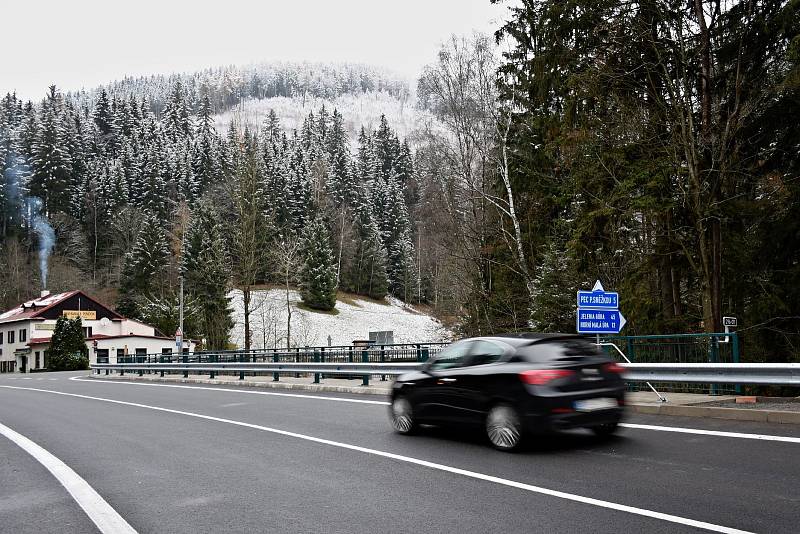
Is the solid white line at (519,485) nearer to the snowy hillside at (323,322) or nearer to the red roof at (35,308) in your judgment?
the snowy hillside at (323,322)

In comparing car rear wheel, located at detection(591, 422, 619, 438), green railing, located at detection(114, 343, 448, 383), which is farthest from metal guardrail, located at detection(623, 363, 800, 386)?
green railing, located at detection(114, 343, 448, 383)

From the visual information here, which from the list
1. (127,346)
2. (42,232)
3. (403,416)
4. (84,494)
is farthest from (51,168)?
(84,494)

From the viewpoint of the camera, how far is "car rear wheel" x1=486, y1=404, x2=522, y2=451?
27.8 feet

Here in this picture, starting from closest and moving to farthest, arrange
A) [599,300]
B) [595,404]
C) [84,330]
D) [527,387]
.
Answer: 1. [527,387]
2. [595,404]
3. [599,300]
4. [84,330]

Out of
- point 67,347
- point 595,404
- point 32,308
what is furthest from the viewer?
point 32,308

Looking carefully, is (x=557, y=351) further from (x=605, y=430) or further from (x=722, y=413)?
(x=722, y=413)

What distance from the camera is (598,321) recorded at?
13.1 meters

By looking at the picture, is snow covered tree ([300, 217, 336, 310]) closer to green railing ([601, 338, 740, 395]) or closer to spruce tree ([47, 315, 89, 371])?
spruce tree ([47, 315, 89, 371])

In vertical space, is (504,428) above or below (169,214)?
below

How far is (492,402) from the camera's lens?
8.84 metres

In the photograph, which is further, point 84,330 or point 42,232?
point 42,232

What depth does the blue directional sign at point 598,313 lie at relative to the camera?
1293 cm

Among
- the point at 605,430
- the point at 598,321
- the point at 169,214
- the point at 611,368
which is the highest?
the point at 169,214

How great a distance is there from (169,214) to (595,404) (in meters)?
91.8
